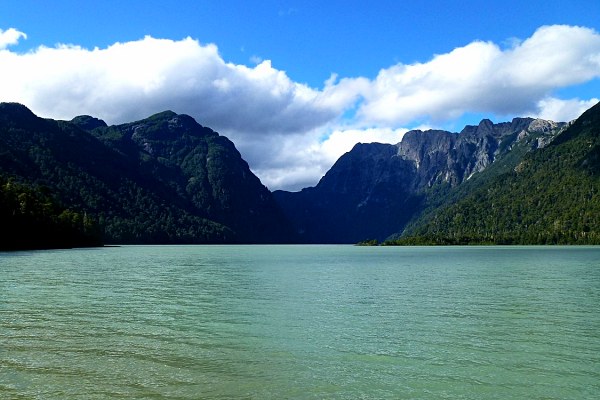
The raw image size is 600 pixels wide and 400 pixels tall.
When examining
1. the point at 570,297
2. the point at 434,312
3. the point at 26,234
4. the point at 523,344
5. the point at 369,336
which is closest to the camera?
the point at 523,344

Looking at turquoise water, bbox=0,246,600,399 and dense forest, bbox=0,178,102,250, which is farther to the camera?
dense forest, bbox=0,178,102,250

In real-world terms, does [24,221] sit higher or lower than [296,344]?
higher

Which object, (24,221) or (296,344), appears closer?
(296,344)

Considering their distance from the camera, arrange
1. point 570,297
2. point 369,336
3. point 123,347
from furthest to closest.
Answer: point 570,297, point 369,336, point 123,347

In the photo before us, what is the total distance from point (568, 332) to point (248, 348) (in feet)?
71.3

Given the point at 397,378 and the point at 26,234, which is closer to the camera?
the point at 397,378

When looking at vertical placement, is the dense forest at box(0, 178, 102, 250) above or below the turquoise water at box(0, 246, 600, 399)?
above

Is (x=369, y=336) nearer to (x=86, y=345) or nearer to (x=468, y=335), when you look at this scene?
(x=468, y=335)

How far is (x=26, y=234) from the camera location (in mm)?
178250

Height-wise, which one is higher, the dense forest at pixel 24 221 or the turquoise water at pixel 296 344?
the dense forest at pixel 24 221

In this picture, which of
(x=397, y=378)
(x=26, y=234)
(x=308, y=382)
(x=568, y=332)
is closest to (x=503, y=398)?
(x=397, y=378)

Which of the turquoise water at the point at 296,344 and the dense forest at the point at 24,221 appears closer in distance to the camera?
the turquoise water at the point at 296,344

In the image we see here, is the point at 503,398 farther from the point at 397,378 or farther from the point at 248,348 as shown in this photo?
the point at 248,348

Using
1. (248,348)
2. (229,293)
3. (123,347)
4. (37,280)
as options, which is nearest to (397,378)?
(248,348)
